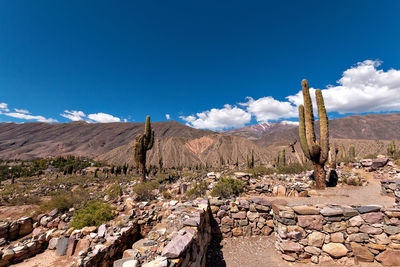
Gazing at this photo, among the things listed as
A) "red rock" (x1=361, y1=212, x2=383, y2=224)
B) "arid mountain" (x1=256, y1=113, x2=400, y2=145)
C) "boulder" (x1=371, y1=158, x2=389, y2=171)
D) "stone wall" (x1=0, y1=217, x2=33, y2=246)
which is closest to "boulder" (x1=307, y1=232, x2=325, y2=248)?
"red rock" (x1=361, y1=212, x2=383, y2=224)

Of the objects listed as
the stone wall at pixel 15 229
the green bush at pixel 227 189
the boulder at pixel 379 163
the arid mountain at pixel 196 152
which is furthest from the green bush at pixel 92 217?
the arid mountain at pixel 196 152

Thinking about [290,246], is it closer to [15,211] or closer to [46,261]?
[46,261]

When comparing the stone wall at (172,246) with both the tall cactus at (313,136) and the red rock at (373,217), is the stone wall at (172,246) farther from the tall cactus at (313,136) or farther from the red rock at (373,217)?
the tall cactus at (313,136)

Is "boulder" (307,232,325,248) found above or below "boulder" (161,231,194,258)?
below

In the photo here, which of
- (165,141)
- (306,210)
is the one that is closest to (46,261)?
(306,210)

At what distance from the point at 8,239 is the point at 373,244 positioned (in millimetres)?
11906

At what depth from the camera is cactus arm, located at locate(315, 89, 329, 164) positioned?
9727 mm

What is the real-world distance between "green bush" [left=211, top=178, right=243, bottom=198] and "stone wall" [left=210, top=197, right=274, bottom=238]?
1.03m

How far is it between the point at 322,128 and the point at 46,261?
1423 cm

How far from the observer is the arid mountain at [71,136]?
10862 centimetres

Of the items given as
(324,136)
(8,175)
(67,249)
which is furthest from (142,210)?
(8,175)

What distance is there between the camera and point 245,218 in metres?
5.86

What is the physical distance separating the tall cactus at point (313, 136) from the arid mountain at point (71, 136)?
116 m

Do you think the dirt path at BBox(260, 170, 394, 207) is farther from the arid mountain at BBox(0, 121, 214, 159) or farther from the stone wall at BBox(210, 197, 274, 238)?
the arid mountain at BBox(0, 121, 214, 159)
